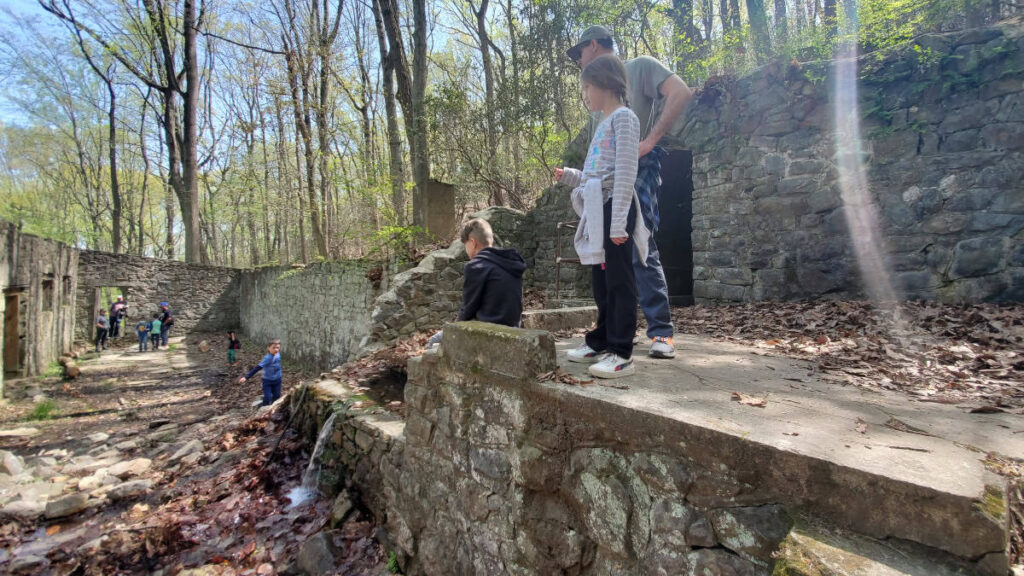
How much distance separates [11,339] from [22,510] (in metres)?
8.19

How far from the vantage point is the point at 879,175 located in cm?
489

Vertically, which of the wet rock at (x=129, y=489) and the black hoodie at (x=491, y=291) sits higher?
the black hoodie at (x=491, y=291)

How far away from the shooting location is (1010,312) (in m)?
3.82

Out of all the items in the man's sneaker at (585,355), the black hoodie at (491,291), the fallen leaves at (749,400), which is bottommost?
the fallen leaves at (749,400)

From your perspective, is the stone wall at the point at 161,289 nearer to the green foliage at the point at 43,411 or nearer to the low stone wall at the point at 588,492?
the green foliage at the point at 43,411

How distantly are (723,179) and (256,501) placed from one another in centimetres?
654

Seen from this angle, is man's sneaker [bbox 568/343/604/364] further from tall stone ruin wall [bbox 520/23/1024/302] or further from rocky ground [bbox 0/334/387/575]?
tall stone ruin wall [bbox 520/23/1024/302]

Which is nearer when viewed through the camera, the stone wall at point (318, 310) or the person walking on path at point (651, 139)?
the person walking on path at point (651, 139)

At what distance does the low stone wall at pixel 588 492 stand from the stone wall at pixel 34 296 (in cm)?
1057

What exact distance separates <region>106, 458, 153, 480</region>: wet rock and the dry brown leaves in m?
6.71

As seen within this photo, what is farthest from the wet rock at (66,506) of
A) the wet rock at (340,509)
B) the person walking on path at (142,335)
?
the person walking on path at (142,335)

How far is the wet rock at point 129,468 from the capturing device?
5.48 meters

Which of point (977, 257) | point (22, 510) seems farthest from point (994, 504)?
point (22, 510)

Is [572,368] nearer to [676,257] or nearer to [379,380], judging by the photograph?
[379,380]
